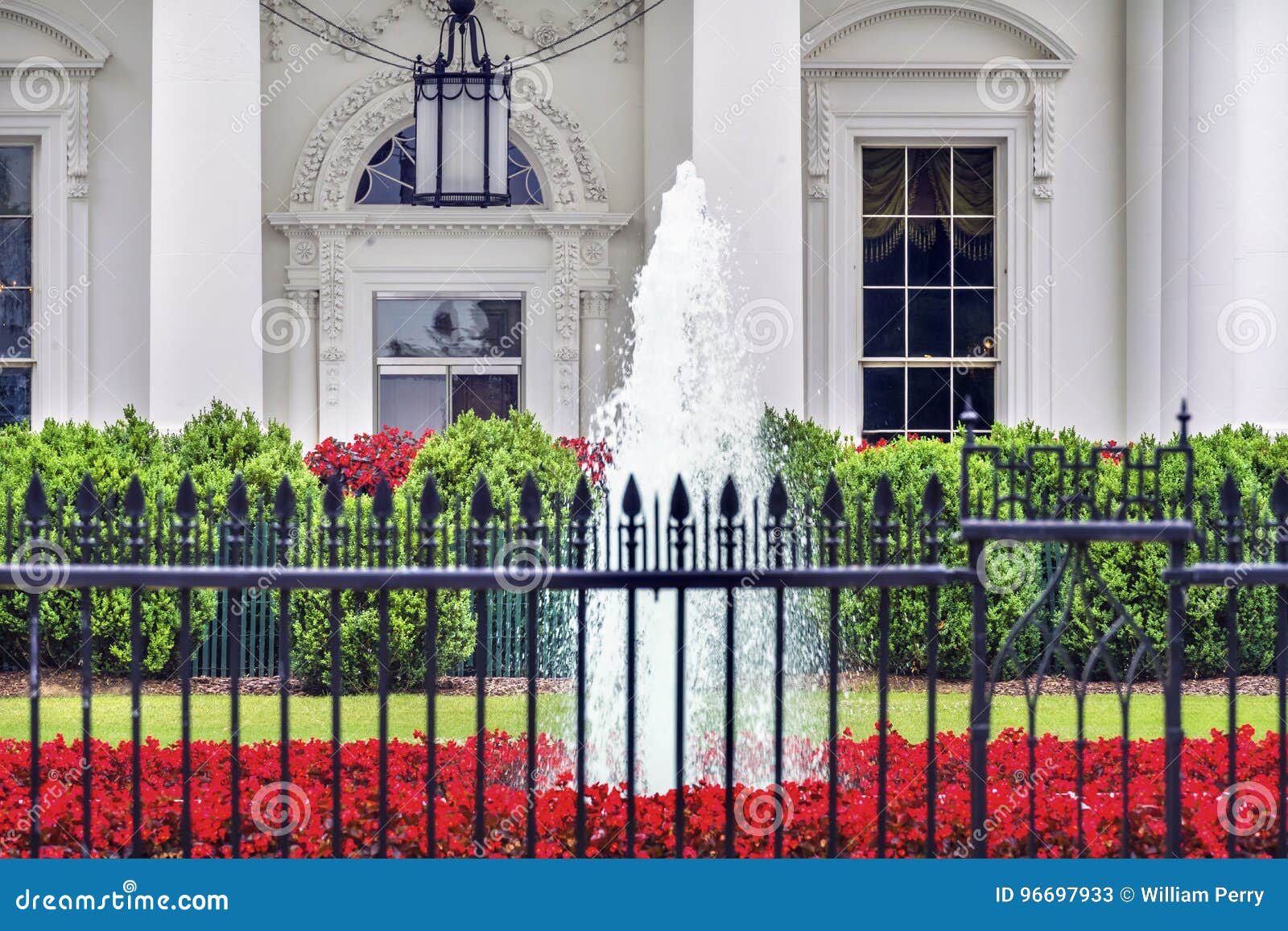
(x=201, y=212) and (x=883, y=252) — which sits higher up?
(x=883, y=252)

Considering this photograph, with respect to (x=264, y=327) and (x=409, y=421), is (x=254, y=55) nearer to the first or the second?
(x=264, y=327)

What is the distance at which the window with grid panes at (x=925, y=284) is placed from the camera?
12.3 metres

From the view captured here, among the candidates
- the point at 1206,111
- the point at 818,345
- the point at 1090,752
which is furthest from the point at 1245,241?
the point at 1090,752

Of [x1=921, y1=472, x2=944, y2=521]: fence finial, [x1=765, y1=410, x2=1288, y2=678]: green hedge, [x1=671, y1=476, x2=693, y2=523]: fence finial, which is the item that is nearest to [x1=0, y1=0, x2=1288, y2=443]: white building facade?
[x1=765, y1=410, x2=1288, y2=678]: green hedge

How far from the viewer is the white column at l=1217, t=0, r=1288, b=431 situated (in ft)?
35.2

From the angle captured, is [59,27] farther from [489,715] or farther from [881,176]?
[489,715]

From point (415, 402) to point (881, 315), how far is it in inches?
157

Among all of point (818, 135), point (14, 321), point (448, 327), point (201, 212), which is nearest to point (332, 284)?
point (448, 327)

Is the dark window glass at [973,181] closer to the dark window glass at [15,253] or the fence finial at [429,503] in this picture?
the dark window glass at [15,253]

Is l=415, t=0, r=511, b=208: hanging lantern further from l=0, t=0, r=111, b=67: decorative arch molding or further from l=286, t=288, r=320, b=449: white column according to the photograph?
l=0, t=0, r=111, b=67: decorative arch molding

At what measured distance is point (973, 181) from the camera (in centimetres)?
1237

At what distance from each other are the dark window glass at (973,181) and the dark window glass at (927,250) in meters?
0.23

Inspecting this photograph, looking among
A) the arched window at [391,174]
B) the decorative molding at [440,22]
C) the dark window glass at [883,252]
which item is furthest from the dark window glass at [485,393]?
the dark window glass at [883,252]

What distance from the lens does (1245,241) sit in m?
10.8
